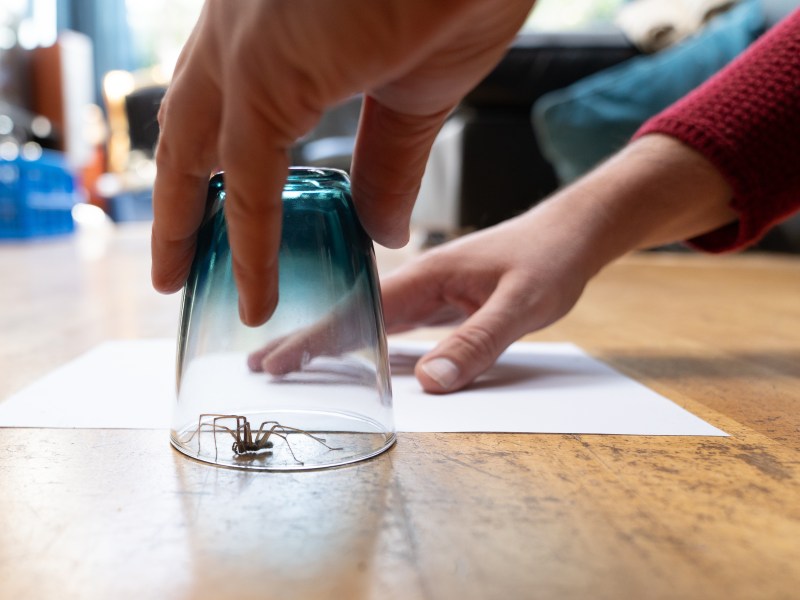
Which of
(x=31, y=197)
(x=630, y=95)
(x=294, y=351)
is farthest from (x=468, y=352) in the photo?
(x=31, y=197)

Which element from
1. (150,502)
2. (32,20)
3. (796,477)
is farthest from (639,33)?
(32,20)

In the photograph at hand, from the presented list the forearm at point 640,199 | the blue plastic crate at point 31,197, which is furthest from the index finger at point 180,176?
the blue plastic crate at point 31,197

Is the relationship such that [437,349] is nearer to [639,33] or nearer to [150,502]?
[150,502]

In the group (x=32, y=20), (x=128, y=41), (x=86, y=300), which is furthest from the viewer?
(x=128, y=41)

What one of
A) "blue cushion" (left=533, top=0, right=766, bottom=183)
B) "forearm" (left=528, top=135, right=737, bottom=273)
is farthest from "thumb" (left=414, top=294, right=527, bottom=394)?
"blue cushion" (left=533, top=0, right=766, bottom=183)

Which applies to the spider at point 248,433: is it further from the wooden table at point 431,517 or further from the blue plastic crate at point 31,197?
the blue plastic crate at point 31,197

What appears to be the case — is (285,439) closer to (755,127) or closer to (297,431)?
(297,431)
